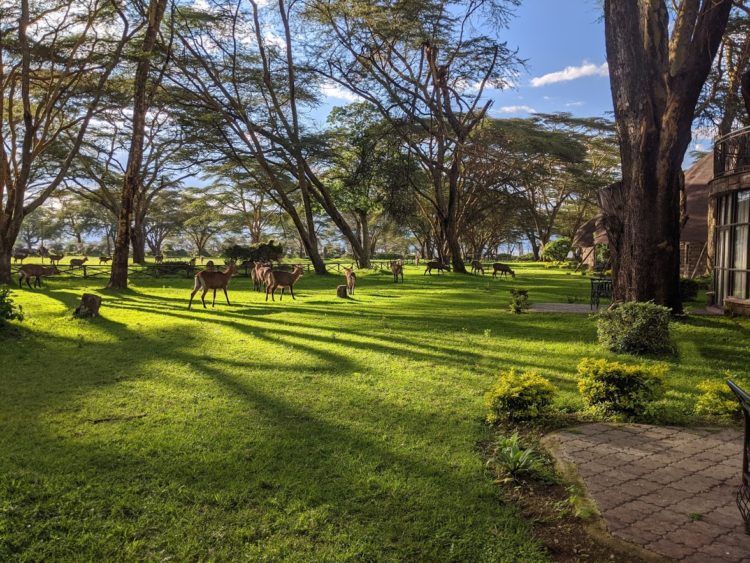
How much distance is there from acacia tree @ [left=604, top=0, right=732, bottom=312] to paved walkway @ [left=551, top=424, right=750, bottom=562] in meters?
5.16

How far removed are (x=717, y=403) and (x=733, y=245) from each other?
6.97 metres

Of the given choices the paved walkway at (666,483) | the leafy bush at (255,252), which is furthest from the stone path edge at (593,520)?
the leafy bush at (255,252)

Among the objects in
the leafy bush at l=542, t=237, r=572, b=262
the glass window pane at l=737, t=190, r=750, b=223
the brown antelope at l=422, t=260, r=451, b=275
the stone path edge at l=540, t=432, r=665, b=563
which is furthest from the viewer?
the leafy bush at l=542, t=237, r=572, b=262

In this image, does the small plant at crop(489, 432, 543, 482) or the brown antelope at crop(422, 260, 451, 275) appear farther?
the brown antelope at crop(422, 260, 451, 275)

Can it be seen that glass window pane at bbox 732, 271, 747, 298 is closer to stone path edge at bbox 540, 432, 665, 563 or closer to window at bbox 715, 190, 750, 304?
window at bbox 715, 190, 750, 304

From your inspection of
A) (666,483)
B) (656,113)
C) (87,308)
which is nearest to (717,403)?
(666,483)

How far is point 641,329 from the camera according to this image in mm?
7453

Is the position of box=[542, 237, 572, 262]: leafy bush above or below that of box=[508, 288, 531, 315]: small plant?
above

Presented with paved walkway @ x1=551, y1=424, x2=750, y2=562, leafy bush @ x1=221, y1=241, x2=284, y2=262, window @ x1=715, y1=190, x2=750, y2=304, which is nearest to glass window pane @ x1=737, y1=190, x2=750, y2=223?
window @ x1=715, y1=190, x2=750, y2=304

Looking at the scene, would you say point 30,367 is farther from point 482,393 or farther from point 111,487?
point 482,393

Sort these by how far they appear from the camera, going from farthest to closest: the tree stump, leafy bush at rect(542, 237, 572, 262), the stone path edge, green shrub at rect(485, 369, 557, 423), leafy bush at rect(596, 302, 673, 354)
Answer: leafy bush at rect(542, 237, 572, 262) → the tree stump → leafy bush at rect(596, 302, 673, 354) → green shrub at rect(485, 369, 557, 423) → the stone path edge

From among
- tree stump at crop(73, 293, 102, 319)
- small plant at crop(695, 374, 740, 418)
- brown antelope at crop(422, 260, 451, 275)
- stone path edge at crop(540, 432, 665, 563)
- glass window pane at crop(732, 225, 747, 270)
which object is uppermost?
glass window pane at crop(732, 225, 747, 270)

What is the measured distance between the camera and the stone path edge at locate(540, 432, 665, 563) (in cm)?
276

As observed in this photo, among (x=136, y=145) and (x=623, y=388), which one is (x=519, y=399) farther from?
(x=136, y=145)
